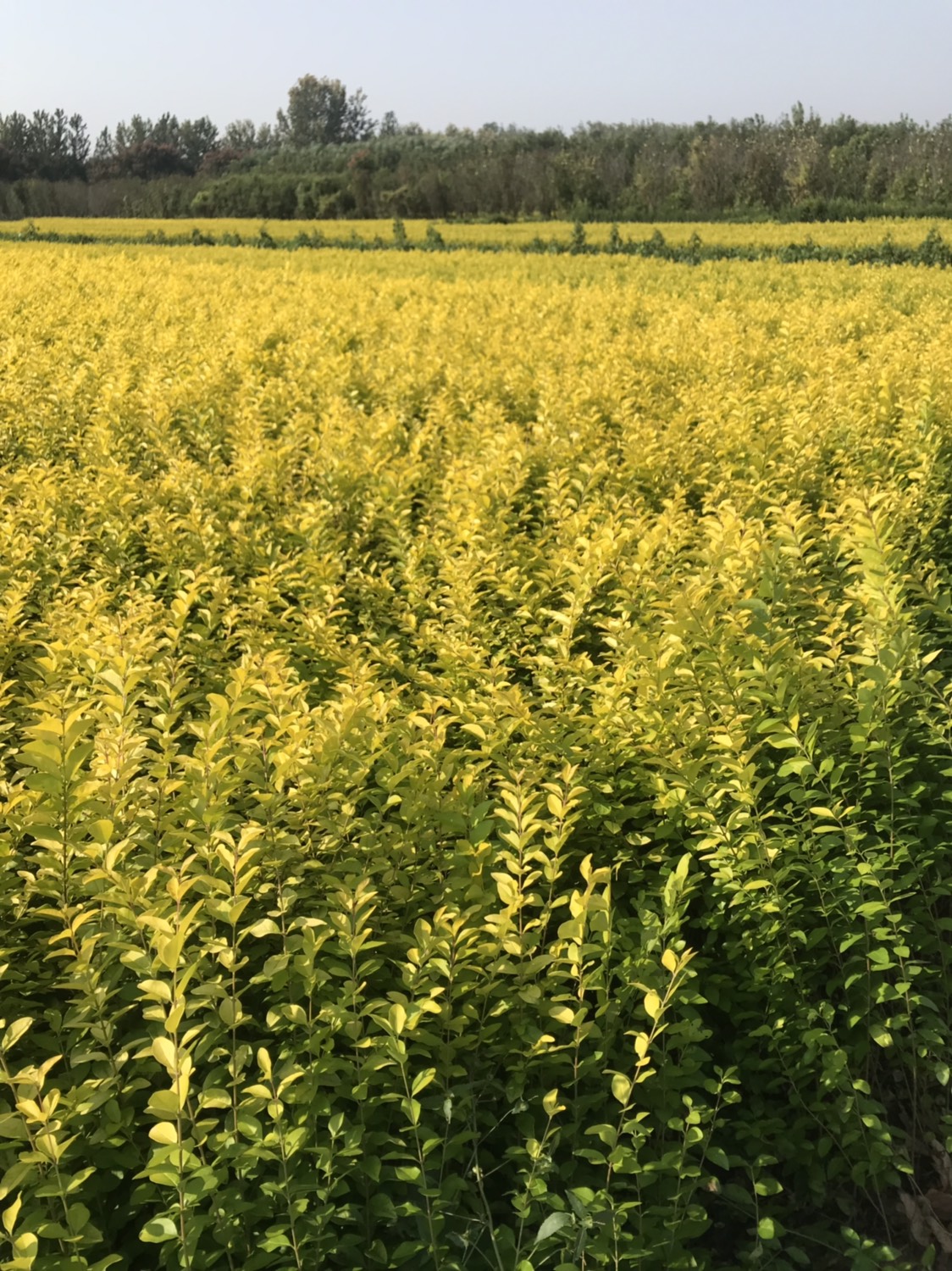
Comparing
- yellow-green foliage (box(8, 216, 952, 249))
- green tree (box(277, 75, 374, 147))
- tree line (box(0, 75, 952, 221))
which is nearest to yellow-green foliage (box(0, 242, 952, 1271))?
yellow-green foliage (box(8, 216, 952, 249))

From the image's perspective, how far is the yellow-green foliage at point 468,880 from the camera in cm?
172

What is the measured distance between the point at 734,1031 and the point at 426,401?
507 centimetres

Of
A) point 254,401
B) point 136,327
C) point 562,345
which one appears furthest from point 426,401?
point 136,327

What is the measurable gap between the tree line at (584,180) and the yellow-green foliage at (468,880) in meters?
36.6

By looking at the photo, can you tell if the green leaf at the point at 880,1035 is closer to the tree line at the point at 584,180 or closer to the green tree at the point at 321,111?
the tree line at the point at 584,180

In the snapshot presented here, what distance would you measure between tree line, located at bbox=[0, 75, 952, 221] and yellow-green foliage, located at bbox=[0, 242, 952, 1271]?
36.6 metres

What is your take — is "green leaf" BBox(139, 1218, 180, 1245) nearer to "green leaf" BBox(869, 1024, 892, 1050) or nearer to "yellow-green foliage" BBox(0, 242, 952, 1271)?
"yellow-green foliage" BBox(0, 242, 952, 1271)

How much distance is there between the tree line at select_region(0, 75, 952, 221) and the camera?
39781mm

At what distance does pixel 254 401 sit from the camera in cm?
639

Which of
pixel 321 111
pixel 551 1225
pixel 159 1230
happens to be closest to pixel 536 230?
pixel 551 1225

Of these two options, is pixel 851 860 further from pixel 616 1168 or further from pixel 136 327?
pixel 136 327

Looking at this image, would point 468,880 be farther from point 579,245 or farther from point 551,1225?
point 579,245

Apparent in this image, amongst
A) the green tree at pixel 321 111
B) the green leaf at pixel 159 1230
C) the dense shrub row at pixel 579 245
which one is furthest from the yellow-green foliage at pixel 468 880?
the green tree at pixel 321 111

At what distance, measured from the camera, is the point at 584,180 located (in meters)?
41.4
